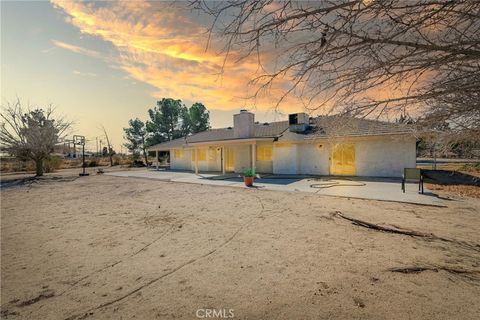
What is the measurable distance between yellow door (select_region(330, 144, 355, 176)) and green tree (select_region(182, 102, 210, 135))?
33867 mm

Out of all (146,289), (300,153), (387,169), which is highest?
(300,153)

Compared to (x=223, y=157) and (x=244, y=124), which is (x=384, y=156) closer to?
(x=244, y=124)

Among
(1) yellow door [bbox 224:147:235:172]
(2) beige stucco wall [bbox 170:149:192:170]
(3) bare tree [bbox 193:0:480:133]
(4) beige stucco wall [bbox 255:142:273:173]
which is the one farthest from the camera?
(2) beige stucco wall [bbox 170:149:192:170]

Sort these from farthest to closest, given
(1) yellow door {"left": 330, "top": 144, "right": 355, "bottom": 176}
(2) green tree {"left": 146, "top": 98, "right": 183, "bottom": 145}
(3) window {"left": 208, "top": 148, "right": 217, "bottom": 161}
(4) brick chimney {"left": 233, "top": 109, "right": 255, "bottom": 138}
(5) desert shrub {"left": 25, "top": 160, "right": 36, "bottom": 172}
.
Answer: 1. (2) green tree {"left": 146, "top": 98, "right": 183, "bottom": 145}
2. (5) desert shrub {"left": 25, "top": 160, "right": 36, "bottom": 172}
3. (3) window {"left": 208, "top": 148, "right": 217, "bottom": 161}
4. (4) brick chimney {"left": 233, "top": 109, "right": 255, "bottom": 138}
5. (1) yellow door {"left": 330, "top": 144, "right": 355, "bottom": 176}

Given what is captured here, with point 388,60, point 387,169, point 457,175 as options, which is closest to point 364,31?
point 388,60

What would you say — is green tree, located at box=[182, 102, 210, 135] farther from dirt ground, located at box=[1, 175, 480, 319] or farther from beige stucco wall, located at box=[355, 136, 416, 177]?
dirt ground, located at box=[1, 175, 480, 319]

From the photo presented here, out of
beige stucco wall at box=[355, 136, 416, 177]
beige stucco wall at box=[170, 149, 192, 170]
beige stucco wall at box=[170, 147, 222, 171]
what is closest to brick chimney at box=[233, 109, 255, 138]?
beige stucco wall at box=[170, 147, 222, 171]

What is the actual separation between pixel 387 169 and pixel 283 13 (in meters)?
16.2

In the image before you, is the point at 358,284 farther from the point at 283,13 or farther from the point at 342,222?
the point at 283,13

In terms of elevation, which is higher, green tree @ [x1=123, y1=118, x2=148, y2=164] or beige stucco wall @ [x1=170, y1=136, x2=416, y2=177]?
green tree @ [x1=123, y1=118, x2=148, y2=164]

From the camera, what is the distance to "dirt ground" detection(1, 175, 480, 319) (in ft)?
9.09

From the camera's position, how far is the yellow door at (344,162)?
53.2 feet

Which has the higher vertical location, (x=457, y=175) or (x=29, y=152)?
(x=29, y=152)

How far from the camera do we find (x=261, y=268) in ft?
12.1
